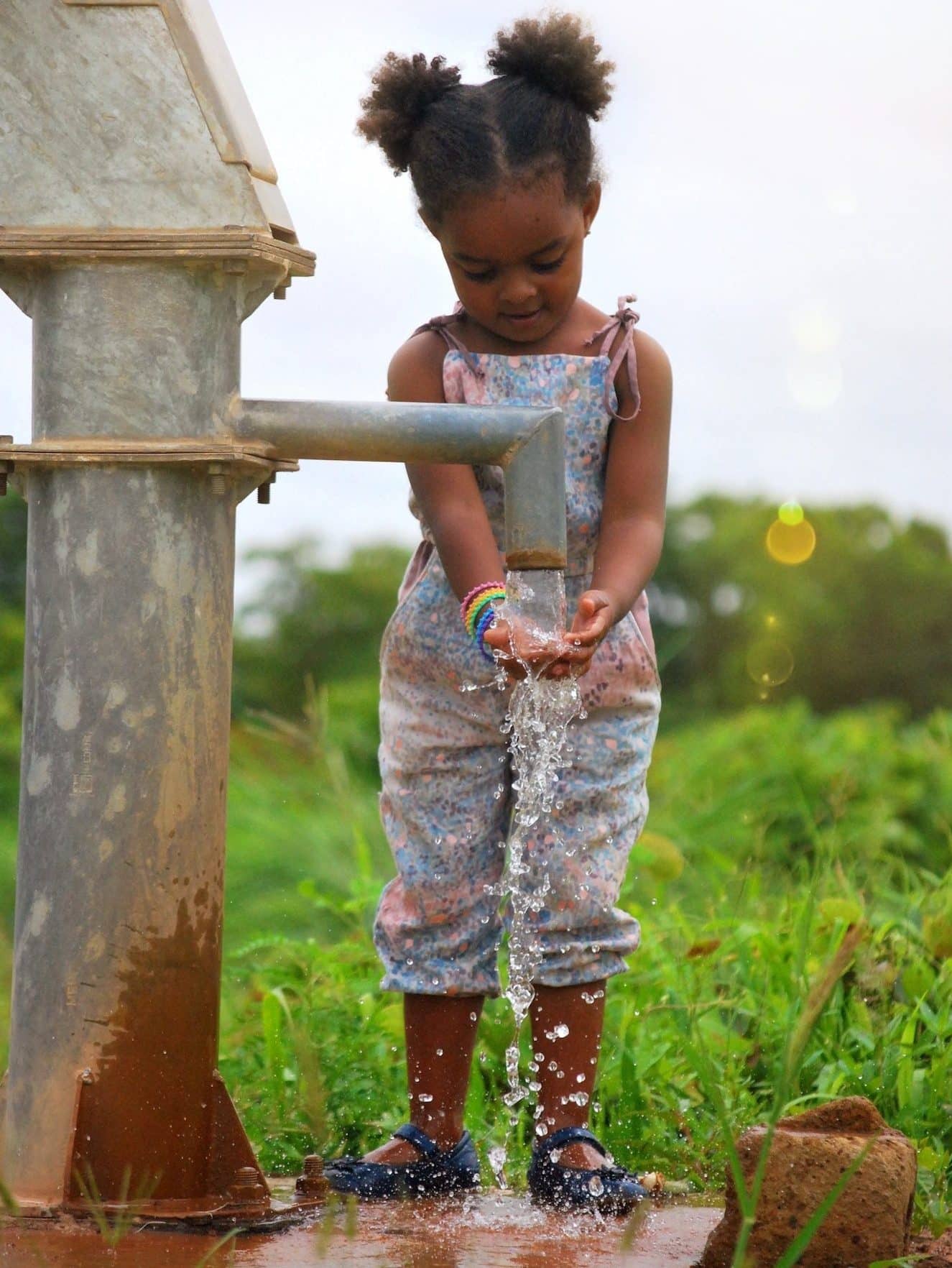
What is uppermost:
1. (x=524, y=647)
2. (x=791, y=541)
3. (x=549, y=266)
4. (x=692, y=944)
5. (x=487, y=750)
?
(x=791, y=541)

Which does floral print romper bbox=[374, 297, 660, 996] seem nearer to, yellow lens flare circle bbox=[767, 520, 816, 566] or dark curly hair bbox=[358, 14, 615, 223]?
dark curly hair bbox=[358, 14, 615, 223]

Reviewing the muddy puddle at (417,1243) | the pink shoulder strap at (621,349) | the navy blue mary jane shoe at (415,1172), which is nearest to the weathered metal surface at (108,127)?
the pink shoulder strap at (621,349)

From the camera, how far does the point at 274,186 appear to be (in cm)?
206

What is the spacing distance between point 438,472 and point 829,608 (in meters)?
18.8

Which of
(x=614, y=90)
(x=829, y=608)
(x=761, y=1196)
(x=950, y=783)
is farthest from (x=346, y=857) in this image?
(x=829, y=608)

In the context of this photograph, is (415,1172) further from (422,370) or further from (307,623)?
(307,623)

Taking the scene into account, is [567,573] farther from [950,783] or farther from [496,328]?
[950,783]

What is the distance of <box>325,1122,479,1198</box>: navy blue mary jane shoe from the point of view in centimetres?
233

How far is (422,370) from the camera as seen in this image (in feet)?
8.42

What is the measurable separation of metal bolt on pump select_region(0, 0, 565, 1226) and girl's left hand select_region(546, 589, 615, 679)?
10.2 inches

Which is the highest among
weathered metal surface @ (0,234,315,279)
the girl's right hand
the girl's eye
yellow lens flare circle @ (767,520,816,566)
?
yellow lens flare circle @ (767,520,816,566)

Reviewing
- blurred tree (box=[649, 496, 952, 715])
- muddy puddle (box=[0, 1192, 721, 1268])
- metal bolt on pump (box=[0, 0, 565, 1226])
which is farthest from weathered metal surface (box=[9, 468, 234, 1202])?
blurred tree (box=[649, 496, 952, 715])

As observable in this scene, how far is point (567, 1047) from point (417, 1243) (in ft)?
1.71

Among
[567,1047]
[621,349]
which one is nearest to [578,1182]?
[567,1047]
